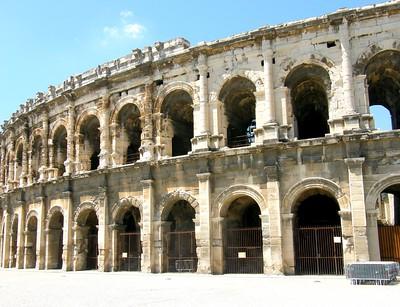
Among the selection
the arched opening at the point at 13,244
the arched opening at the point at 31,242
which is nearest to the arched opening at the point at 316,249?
the arched opening at the point at 31,242

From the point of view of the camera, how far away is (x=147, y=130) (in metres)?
17.9

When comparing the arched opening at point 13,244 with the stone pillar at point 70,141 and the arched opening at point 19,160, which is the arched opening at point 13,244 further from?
the stone pillar at point 70,141

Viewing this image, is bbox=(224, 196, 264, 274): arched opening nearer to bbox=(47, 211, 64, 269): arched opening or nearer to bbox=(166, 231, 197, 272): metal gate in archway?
bbox=(166, 231, 197, 272): metal gate in archway

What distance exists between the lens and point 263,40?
16062 millimetres

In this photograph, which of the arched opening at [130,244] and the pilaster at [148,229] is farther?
the arched opening at [130,244]

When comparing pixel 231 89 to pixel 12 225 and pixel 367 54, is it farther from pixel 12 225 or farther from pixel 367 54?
pixel 12 225

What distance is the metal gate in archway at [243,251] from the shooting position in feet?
52.5

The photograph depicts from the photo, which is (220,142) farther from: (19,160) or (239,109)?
(19,160)

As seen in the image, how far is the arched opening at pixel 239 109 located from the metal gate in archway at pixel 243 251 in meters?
3.73

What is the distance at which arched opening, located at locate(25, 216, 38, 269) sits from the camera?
73.6ft

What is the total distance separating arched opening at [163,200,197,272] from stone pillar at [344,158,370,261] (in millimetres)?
5733

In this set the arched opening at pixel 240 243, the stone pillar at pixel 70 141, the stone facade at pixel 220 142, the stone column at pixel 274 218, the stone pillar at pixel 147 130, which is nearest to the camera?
the stone facade at pixel 220 142

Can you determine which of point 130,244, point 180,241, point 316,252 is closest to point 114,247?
point 130,244

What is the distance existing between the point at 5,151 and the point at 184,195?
51.4 ft
